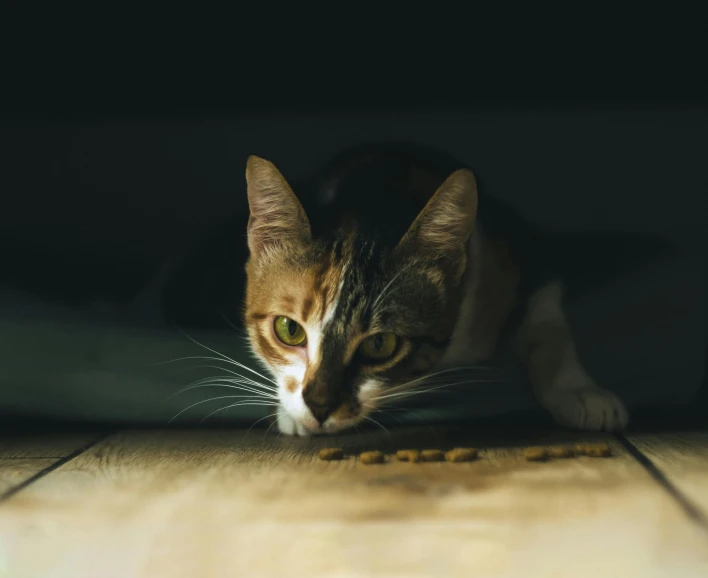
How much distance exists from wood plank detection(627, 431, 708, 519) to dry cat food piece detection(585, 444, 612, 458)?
7 cm

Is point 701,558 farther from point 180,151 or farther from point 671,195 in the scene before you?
point 180,151

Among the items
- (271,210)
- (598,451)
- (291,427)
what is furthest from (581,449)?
(271,210)

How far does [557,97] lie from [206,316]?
2.96ft

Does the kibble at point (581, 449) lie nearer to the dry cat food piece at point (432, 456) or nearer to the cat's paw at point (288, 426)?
the dry cat food piece at point (432, 456)

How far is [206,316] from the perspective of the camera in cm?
169

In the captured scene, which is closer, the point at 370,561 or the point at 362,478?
the point at 370,561

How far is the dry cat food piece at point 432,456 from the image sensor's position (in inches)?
48.8

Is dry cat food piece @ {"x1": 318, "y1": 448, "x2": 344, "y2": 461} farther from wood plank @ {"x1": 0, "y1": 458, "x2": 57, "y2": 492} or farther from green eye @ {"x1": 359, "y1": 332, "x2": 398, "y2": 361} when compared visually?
wood plank @ {"x1": 0, "y1": 458, "x2": 57, "y2": 492}

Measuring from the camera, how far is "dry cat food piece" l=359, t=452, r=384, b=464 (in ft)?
4.03

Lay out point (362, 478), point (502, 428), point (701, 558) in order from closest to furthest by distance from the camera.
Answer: point (701, 558) < point (362, 478) < point (502, 428)

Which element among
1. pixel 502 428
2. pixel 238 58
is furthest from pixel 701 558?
pixel 238 58

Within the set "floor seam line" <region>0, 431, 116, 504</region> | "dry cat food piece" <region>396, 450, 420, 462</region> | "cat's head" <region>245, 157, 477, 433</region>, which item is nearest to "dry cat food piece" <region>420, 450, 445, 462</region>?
"dry cat food piece" <region>396, 450, 420, 462</region>

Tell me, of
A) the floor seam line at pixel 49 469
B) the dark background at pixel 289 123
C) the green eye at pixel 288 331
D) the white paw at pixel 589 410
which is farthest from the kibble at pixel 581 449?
the floor seam line at pixel 49 469

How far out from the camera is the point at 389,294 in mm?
1344
